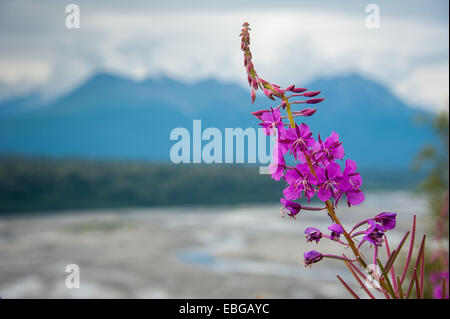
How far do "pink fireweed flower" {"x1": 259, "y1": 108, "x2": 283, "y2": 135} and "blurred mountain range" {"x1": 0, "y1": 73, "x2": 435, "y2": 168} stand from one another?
1718 cm

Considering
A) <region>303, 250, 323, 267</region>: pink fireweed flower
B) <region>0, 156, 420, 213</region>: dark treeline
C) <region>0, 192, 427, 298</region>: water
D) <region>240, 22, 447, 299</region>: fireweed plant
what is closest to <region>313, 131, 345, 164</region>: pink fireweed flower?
<region>240, 22, 447, 299</region>: fireweed plant

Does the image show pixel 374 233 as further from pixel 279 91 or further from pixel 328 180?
pixel 279 91

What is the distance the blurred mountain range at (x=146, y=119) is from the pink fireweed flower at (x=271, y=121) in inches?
676

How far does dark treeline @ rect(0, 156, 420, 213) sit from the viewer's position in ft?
52.9

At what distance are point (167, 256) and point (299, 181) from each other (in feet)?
24.0

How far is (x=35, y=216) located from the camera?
13.3 m

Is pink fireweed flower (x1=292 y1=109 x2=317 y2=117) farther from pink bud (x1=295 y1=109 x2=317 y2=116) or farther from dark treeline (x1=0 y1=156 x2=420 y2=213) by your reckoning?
dark treeline (x1=0 y1=156 x2=420 y2=213)

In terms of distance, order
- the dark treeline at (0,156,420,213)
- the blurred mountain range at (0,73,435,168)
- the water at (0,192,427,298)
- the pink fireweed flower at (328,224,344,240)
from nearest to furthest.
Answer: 1. the pink fireweed flower at (328,224,344,240)
2. the water at (0,192,427,298)
3. the dark treeline at (0,156,420,213)
4. the blurred mountain range at (0,73,435,168)

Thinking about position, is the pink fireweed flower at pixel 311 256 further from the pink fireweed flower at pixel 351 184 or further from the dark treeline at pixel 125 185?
the dark treeline at pixel 125 185

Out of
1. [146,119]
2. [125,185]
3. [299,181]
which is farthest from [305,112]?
[146,119]

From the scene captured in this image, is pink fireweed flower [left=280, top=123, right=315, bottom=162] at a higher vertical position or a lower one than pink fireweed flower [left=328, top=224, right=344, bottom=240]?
higher

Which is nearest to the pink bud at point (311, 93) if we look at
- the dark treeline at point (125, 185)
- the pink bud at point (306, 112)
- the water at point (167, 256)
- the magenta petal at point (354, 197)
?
the pink bud at point (306, 112)

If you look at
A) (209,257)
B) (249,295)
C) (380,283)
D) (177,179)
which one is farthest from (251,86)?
(177,179)

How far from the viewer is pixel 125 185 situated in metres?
17.5
